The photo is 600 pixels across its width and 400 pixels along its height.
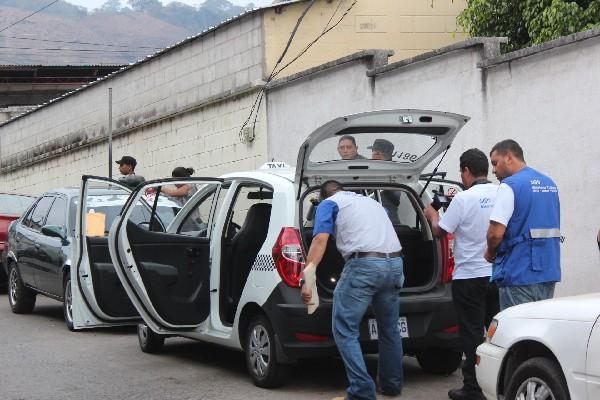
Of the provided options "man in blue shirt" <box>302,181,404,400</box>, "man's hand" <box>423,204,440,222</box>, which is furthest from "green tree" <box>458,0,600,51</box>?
"man in blue shirt" <box>302,181,404,400</box>

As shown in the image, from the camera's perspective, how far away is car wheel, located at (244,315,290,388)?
807 cm

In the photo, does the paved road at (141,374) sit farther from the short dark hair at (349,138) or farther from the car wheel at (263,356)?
the short dark hair at (349,138)

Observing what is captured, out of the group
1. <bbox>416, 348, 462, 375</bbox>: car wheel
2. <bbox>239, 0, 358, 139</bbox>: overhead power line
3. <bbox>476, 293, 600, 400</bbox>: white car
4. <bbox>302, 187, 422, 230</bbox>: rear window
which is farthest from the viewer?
<bbox>239, 0, 358, 139</bbox>: overhead power line

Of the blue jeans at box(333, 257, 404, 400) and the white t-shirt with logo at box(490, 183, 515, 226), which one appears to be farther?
the blue jeans at box(333, 257, 404, 400)

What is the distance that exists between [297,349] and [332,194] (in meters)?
1.17

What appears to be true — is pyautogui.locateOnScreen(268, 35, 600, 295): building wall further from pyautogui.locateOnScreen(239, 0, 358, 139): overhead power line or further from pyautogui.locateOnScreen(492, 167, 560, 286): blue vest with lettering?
pyautogui.locateOnScreen(492, 167, 560, 286): blue vest with lettering

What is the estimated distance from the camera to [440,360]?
8820 mm

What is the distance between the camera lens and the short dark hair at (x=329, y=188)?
773 cm

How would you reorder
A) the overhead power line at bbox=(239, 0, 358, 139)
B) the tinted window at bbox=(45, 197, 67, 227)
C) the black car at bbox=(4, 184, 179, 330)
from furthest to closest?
the overhead power line at bbox=(239, 0, 358, 139) < the tinted window at bbox=(45, 197, 67, 227) < the black car at bbox=(4, 184, 179, 330)

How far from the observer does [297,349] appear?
25.7 ft

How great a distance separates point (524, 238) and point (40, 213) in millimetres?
7896

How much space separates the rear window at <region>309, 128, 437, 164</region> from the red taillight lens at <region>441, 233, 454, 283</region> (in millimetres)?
720

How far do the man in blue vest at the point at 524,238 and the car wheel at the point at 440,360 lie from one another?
1.62 metres

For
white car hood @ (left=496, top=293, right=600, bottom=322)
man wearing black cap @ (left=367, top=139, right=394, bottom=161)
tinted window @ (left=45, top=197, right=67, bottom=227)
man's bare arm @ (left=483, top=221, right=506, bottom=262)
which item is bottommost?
white car hood @ (left=496, top=293, right=600, bottom=322)
